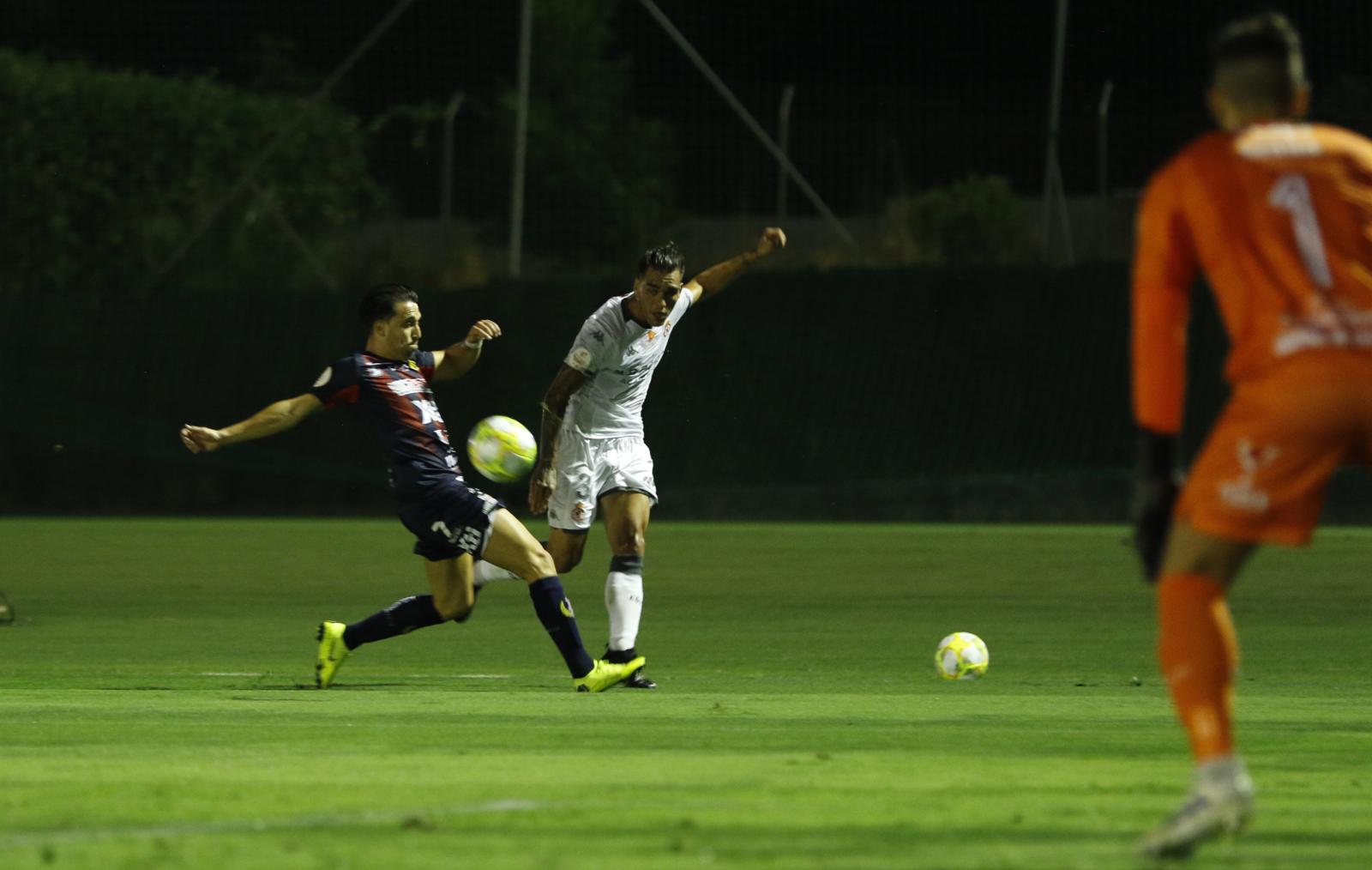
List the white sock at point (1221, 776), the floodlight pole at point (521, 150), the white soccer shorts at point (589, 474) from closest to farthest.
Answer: the white sock at point (1221, 776)
the white soccer shorts at point (589, 474)
the floodlight pole at point (521, 150)

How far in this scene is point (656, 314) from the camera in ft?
40.2

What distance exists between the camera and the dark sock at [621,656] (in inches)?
454

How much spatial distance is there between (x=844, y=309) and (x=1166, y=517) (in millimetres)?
25014

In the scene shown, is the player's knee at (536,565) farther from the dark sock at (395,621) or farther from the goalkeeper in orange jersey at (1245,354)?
the goalkeeper in orange jersey at (1245,354)

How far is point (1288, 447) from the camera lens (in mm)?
5477

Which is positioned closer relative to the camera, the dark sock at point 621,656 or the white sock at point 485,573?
the dark sock at point 621,656

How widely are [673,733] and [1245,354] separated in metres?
3.57

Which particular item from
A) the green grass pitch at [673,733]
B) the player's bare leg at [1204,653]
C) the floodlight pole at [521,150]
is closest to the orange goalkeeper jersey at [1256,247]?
the player's bare leg at [1204,653]

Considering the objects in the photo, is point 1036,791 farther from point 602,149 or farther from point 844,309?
point 602,149

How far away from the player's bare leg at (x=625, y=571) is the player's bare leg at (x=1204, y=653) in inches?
235

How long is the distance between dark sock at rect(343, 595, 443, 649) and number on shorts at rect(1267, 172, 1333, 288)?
6.70 metres

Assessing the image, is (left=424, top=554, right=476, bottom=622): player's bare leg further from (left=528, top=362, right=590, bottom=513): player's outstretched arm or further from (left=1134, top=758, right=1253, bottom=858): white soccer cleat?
(left=1134, top=758, right=1253, bottom=858): white soccer cleat

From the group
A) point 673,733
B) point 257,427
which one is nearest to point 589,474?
point 257,427

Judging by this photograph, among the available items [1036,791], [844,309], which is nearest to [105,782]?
[1036,791]
